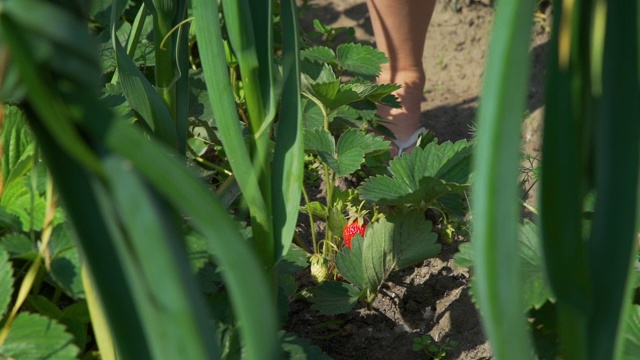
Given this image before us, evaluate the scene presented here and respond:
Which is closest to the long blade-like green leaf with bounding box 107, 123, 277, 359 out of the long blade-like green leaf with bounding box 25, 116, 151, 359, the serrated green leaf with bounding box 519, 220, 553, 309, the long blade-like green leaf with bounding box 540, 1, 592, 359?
the long blade-like green leaf with bounding box 25, 116, 151, 359

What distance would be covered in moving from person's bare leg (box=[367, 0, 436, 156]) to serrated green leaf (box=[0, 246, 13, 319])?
3.96 feet

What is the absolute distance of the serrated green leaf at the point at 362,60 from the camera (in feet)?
6.15

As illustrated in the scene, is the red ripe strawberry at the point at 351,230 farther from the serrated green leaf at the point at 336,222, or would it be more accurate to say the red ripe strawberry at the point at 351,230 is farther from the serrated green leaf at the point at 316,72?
the serrated green leaf at the point at 316,72

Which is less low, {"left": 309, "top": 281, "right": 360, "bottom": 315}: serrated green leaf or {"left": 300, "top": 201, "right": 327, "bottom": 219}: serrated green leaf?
{"left": 300, "top": 201, "right": 327, "bottom": 219}: serrated green leaf

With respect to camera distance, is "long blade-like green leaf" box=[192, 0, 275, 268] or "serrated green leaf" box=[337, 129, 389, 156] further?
"serrated green leaf" box=[337, 129, 389, 156]

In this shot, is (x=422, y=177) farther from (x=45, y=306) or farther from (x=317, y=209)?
(x=45, y=306)

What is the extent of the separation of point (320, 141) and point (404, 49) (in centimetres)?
57

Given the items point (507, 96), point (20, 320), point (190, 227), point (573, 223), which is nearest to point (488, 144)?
point (507, 96)

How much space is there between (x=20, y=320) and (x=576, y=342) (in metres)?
0.62

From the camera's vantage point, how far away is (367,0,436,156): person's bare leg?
6.79 ft

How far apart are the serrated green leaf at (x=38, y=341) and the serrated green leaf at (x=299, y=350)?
0.95 feet

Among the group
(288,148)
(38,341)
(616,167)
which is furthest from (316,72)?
(616,167)

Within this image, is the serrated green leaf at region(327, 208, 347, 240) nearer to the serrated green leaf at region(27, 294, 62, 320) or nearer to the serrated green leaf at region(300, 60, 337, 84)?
the serrated green leaf at region(300, 60, 337, 84)

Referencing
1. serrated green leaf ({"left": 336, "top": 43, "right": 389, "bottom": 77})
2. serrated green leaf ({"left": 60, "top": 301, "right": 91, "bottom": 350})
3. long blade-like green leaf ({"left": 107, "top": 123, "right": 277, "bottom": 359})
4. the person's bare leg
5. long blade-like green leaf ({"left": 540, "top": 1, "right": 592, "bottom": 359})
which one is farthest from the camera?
the person's bare leg
